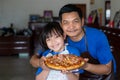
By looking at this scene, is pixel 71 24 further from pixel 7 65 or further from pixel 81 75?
pixel 7 65

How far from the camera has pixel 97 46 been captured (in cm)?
199

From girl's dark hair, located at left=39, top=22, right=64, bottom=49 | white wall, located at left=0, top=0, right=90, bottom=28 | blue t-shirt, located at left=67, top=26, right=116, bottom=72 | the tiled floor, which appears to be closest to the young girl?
girl's dark hair, located at left=39, top=22, right=64, bottom=49

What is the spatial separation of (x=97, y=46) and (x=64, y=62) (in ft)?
1.09

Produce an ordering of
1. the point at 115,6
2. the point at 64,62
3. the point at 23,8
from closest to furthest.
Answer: the point at 64,62 → the point at 115,6 → the point at 23,8

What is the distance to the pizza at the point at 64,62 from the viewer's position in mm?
1740

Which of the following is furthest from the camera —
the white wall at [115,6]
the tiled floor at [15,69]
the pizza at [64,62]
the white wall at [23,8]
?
the white wall at [23,8]

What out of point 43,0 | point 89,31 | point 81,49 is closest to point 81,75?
point 81,49

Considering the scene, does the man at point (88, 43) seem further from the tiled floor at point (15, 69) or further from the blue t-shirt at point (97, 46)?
the tiled floor at point (15, 69)

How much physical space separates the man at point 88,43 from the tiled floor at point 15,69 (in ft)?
12.2

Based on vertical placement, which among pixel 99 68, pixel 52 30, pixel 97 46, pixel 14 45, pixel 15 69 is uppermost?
pixel 52 30

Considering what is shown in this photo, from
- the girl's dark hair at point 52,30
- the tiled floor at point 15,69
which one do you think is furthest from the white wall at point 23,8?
the girl's dark hair at point 52,30

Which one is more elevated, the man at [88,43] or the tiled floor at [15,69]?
the man at [88,43]

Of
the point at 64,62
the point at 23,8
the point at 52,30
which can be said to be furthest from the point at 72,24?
the point at 23,8

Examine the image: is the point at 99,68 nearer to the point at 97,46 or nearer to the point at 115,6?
the point at 97,46
